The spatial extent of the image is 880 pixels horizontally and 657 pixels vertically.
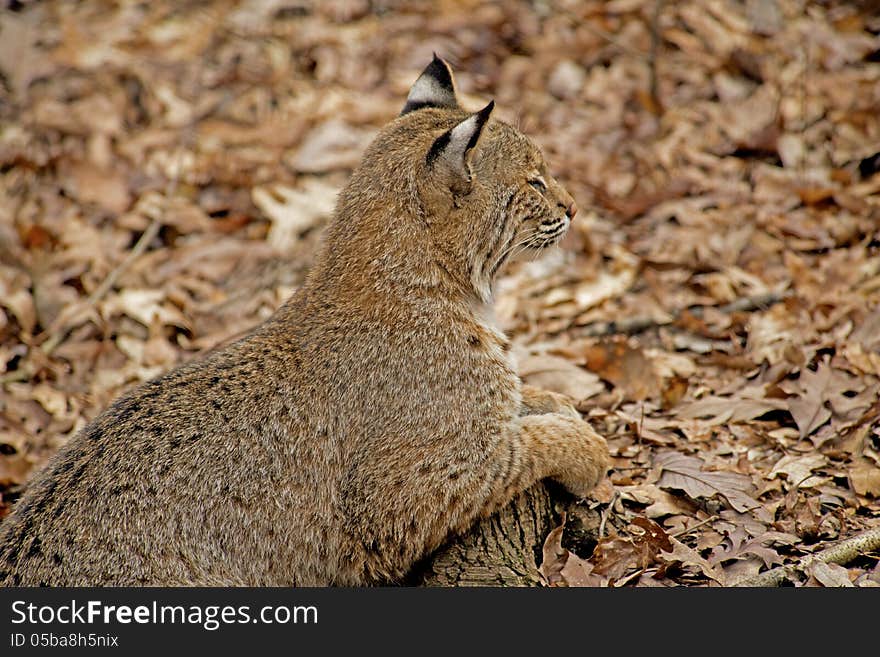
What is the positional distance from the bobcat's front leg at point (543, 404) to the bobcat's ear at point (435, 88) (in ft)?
6.13

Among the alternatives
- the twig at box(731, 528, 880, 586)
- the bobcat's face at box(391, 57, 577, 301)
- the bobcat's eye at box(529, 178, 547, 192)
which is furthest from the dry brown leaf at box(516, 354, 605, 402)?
the twig at box(731, 528, 880, 586)

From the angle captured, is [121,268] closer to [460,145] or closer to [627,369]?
[627,369]

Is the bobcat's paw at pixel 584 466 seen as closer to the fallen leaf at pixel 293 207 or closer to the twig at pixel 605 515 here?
the twig at pixel 605 515

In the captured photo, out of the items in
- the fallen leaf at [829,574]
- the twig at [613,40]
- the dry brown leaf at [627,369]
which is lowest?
the dry brown leaf at [627,369]

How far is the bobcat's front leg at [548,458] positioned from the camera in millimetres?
5367

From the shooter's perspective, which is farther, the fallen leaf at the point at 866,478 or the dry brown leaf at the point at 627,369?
the dry brown leaf at the point at 627,369

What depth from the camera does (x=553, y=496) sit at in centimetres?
572

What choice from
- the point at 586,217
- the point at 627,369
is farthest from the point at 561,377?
the point at 586,217

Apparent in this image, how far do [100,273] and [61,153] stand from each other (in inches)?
83.0

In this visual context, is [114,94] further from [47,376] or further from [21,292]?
[47,376]

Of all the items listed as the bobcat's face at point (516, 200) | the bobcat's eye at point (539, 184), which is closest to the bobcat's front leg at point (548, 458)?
the bobcat's face at point (516, 200)

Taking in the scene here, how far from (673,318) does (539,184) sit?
8.77ft

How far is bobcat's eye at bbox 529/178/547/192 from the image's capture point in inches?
239

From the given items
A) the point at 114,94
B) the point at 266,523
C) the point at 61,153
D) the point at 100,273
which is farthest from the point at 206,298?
the point at 266,523
